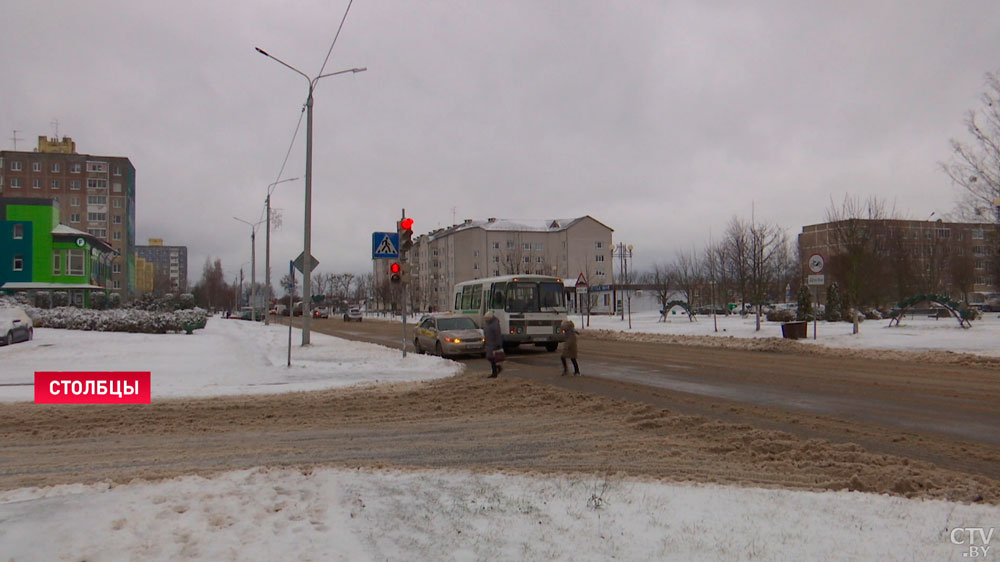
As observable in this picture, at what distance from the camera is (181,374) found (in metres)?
15.6

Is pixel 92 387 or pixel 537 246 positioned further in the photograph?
pixel 537 246

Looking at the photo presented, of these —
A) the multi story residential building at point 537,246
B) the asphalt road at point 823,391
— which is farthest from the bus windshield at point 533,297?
the multi story residential building at point 537,246

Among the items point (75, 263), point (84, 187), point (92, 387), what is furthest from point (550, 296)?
point (84, 187)

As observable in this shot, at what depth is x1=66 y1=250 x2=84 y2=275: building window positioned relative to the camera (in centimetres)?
5872

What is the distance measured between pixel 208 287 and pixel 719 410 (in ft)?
333

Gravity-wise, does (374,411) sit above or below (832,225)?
below

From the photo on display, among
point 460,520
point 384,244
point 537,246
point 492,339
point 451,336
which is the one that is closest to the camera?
point 460,520

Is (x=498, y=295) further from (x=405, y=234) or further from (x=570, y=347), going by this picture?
(x=570, y=347)

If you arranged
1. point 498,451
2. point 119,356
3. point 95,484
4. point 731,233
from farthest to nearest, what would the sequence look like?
point 731,233 < point 119,356 < point 498,451 < point 95,484

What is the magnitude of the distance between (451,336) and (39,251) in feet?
169

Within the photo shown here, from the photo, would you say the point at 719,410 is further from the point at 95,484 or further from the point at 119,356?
the point at 119,356

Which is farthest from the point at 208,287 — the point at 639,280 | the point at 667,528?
the point at 667,528

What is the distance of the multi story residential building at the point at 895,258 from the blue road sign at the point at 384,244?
1476 centimetres

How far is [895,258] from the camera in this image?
1879 inches
